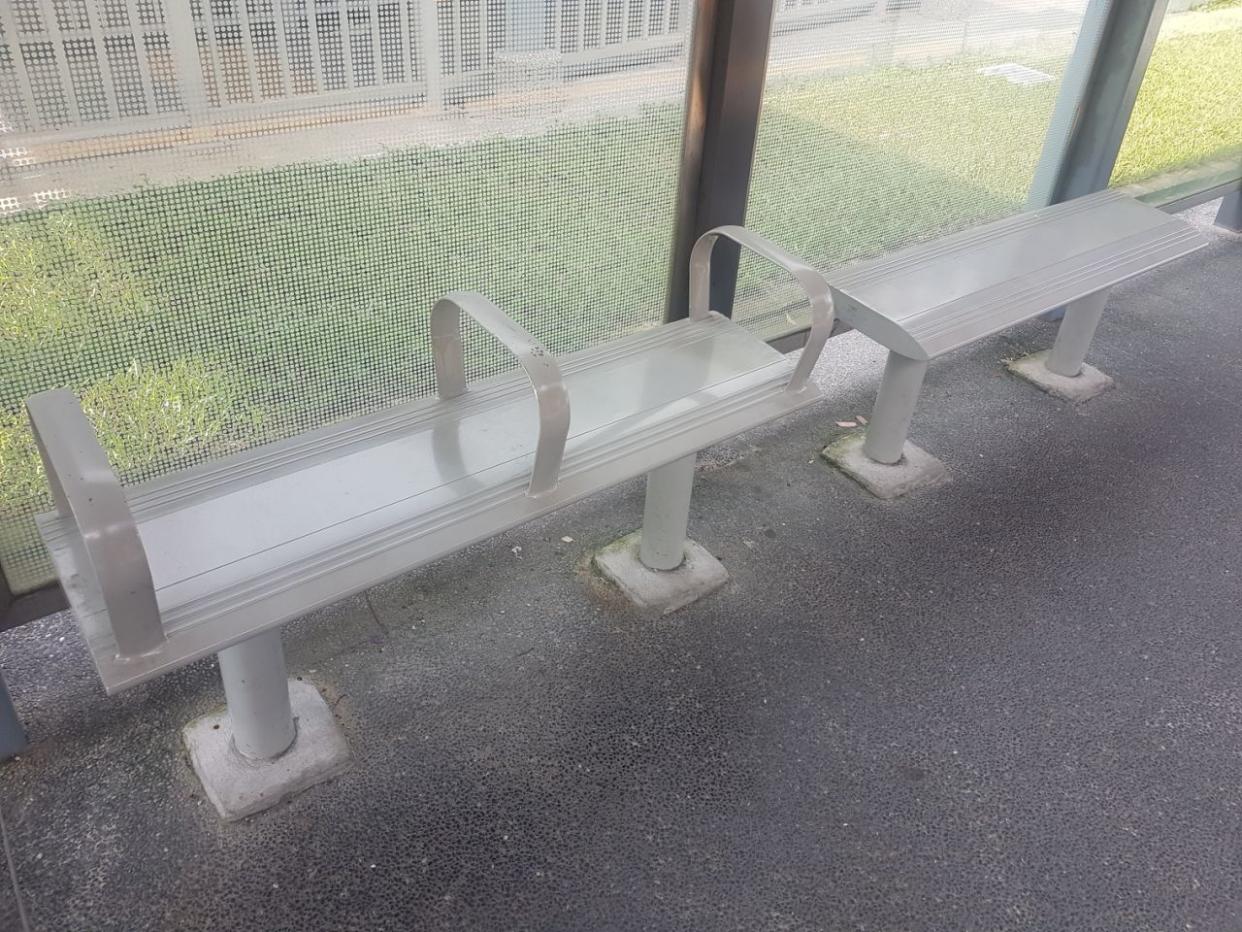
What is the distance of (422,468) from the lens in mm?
2135

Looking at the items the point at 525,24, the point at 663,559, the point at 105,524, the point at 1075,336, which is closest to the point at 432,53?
the point at 525,24

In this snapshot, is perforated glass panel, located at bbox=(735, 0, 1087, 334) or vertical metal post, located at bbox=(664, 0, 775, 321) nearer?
vertical metal post, located at bbox=(664, 0, 775, 321)

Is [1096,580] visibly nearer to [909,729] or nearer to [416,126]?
[909,729]

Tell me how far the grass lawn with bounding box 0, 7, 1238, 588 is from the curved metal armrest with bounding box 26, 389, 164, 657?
54 centimetres

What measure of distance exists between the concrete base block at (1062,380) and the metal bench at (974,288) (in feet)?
0.05

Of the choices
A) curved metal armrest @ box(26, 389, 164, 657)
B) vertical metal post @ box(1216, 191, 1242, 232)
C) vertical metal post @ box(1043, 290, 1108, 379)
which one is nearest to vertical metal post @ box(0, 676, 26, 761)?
curved metal armrest @ box(26, 389, 164, 657)

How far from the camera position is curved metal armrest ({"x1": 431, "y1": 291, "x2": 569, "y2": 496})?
75.2 inches

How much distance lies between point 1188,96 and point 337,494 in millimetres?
4701

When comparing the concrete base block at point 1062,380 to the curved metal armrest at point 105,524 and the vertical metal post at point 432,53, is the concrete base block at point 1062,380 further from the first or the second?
the curved metal armrest at point 105,524

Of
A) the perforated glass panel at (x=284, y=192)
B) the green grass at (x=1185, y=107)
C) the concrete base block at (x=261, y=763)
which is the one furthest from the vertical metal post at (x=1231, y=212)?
the concrete base block at (x=261, y=763)

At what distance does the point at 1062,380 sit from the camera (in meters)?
4.10

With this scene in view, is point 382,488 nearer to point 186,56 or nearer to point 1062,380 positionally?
point 186,56

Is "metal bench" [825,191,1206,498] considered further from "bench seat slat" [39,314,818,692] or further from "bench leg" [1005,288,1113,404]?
"bench seat slat" [39,314,818,692]

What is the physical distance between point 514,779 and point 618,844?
0.30 m
